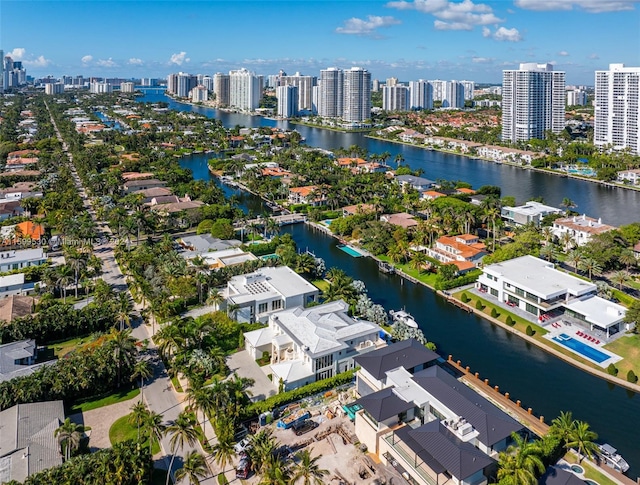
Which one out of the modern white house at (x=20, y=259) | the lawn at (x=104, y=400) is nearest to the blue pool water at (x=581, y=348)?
the lawn at (x=104, y=400)

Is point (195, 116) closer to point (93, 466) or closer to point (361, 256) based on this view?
point (361, 256)

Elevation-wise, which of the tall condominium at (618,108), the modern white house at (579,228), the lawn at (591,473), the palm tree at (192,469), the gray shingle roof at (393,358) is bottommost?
the lawn at (591,473)

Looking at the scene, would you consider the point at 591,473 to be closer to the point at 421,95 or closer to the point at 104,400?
the point at 104,400

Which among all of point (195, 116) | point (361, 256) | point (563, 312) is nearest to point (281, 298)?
point (361, 256)

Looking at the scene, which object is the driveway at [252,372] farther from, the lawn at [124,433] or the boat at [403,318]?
the boat at [403,318]

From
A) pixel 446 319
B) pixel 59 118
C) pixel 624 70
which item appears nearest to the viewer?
pixel 446 319

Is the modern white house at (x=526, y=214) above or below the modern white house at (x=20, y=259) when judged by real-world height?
above

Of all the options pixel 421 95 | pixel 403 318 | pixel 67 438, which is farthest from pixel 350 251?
pixel 421 95
